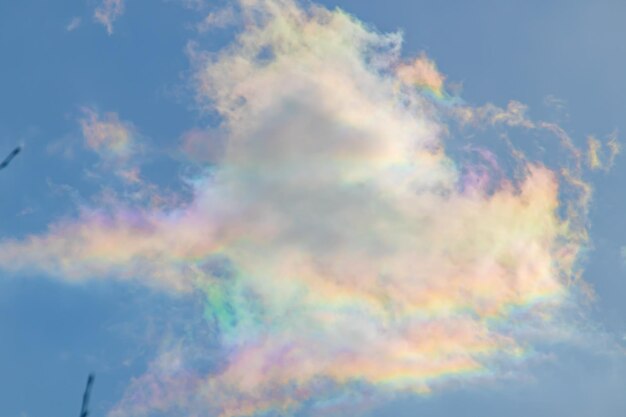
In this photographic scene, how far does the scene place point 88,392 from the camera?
619 inches

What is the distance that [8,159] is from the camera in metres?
15.6

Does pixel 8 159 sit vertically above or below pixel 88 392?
above

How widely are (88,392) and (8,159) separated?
11.1 meters
